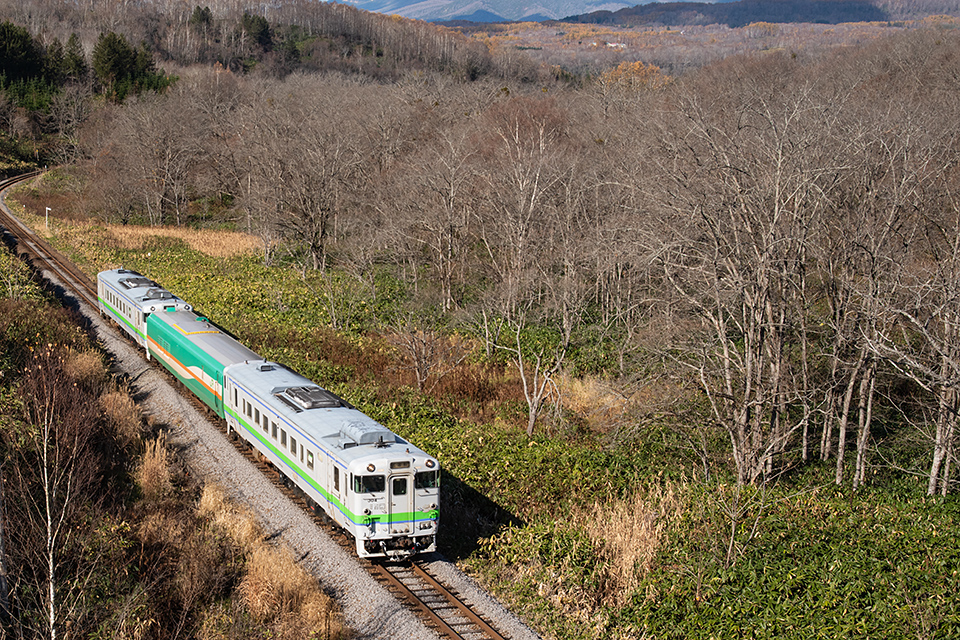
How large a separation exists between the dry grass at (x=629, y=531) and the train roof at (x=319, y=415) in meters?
3.63

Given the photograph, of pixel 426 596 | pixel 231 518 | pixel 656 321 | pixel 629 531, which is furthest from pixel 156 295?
pixel 629 531

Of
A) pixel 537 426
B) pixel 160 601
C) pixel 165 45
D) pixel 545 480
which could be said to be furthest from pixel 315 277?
pixel 165 45

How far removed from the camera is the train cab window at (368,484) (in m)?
13.9

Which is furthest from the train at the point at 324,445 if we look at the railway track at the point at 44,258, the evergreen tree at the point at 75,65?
the evergreen tree at the point at 75,65

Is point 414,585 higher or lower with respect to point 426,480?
lower

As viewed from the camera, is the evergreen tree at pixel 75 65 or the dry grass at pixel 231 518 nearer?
the dry grass at pixel 231 518

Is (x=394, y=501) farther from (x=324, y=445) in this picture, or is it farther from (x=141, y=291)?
(x=141, y=291)

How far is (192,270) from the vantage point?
39719mm

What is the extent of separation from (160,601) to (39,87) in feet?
320

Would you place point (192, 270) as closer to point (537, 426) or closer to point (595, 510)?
point (537, 426)

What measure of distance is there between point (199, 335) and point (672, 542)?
52.2ft

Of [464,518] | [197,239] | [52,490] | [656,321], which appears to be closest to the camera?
[52,490]

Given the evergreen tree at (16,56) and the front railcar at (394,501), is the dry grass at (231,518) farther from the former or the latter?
the evergreen tree at (16,56)

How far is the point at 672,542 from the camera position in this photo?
1405 cm
